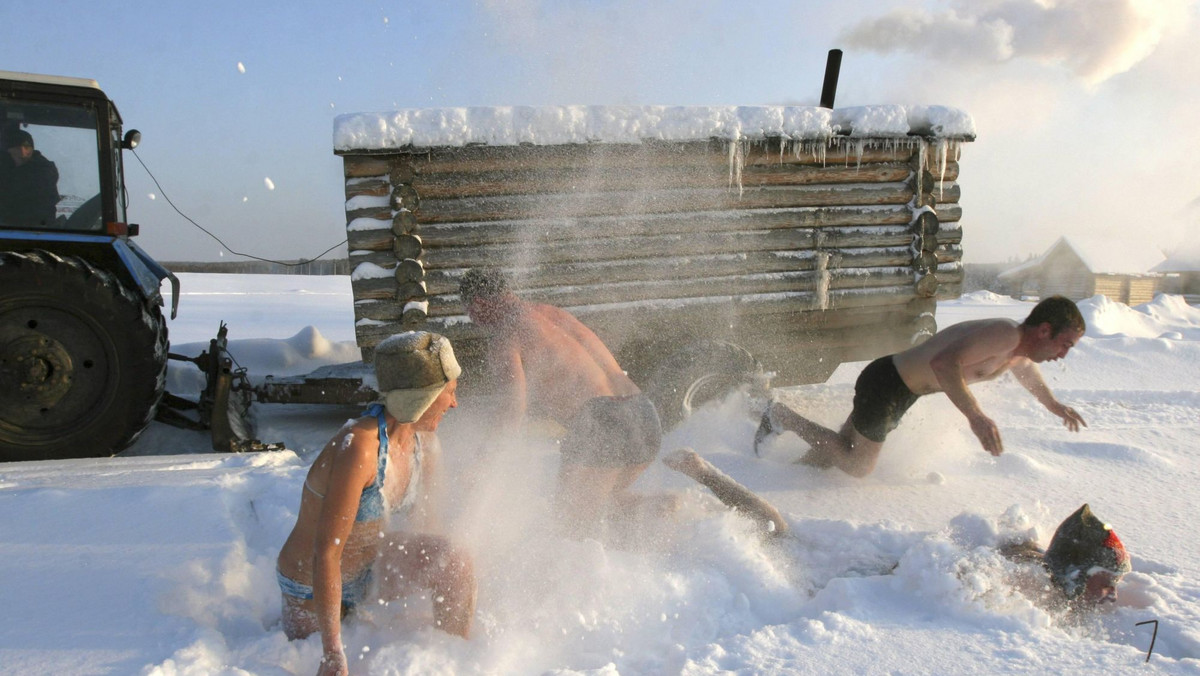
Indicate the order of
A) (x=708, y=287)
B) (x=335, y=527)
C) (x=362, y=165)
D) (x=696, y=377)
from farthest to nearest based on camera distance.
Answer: (x=708, y=287)
(x=696, y=377)
(x=362, y=165)
(x=335, y=527)

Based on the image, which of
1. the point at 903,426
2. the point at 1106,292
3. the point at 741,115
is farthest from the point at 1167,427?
the point at 1106,292

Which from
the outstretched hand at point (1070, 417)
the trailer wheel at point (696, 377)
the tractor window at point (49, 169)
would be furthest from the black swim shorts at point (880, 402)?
the tractor window at point (49, 169)

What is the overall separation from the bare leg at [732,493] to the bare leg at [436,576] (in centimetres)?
133

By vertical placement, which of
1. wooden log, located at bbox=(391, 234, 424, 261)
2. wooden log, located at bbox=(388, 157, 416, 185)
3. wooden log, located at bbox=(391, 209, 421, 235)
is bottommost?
wooden log, located at bbox=(391, 234, 424, 261)

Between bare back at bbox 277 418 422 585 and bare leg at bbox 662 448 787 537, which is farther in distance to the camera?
bare leg at bbox 662 448 787 537

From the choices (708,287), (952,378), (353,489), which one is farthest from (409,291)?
(952,378)

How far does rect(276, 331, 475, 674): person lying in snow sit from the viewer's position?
6.52 ft

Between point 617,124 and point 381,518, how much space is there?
4079mm

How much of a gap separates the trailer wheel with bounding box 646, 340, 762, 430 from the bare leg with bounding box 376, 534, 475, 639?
344 cm

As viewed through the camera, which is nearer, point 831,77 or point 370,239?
point 370,239

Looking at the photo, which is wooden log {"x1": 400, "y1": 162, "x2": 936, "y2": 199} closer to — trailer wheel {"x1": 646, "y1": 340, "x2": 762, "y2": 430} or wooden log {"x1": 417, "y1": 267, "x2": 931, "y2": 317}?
wooden log {"x1": 417, "y1": 267, "x2": 931, "y2": 317}

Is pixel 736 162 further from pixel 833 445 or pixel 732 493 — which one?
pixel 732 493

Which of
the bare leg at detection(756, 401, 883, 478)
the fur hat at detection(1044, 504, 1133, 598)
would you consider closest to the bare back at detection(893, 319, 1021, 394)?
the bare leg at detection(756, 401, 883, 478)

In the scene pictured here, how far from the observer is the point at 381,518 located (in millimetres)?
2256
